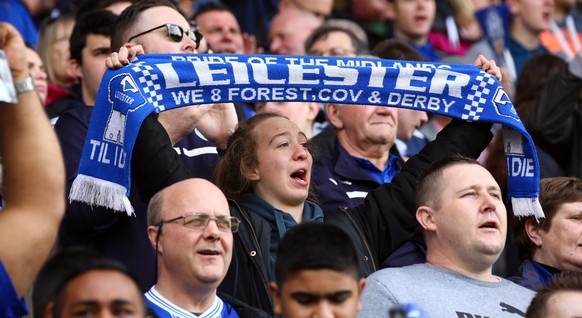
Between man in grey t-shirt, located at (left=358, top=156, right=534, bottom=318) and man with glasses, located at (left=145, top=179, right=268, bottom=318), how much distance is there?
2.64 feet

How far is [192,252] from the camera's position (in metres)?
5.43

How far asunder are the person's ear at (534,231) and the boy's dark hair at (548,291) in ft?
3.30

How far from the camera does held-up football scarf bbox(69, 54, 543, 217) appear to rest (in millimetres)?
5820

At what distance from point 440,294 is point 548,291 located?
0.54m

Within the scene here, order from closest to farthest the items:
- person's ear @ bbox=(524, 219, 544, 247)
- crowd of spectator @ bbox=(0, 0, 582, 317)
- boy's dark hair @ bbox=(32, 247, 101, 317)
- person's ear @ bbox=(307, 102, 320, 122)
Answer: crowd of spectator @ bbox=(0, 0, 582, 317), boy's dark hair @ bbox=(32, 247, 101, 317), person's ear @ bbox=(524, 219, 544, 247), person's ear @ bbox=(307, 102, 320, 122)

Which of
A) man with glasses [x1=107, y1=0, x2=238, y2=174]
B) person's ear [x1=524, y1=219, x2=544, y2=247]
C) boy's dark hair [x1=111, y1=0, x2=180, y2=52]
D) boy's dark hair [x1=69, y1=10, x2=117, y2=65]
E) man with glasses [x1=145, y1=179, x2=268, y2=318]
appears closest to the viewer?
man with glasses [x1=145, y1=179, x2=268, y2=318]

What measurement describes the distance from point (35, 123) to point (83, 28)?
345cm

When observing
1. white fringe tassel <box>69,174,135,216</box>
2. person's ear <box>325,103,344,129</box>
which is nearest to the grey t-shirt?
white fringe tassel <box>69,174,135,216</box>

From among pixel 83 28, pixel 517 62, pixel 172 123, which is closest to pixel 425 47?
pixel 517 62

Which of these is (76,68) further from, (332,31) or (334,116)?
(332,31)

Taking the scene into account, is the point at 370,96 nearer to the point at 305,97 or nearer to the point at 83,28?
the point at 305,97

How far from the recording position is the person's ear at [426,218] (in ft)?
20.9

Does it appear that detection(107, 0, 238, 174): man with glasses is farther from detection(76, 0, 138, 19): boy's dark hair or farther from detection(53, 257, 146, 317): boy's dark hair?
detection(53, 257, 146, 317): boy's dark hair

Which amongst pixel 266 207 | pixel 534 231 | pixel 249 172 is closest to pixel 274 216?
pixel 266 207
